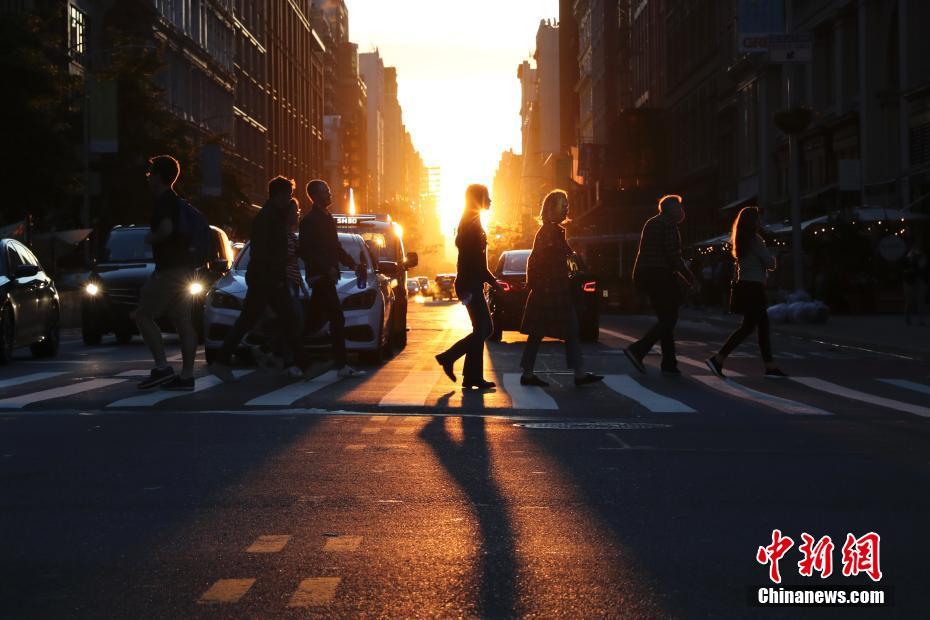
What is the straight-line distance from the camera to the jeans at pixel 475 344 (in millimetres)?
13102

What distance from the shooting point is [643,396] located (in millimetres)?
12445

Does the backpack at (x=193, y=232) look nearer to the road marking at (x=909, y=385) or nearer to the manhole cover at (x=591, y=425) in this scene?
the manhole cover at (x=591, y=425)

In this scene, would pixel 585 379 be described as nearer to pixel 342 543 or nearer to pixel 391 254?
pixel 342 543

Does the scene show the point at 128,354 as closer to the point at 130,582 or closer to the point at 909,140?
the point at 130,582

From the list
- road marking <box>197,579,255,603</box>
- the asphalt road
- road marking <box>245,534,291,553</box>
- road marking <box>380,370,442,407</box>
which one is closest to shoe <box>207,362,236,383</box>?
the asphalt road

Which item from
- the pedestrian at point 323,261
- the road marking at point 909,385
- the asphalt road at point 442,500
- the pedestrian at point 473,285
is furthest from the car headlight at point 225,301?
the road marking at point 909,385

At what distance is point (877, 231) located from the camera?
38.5 m

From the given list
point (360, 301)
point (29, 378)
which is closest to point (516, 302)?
point (360, 301)

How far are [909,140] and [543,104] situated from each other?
14853cm

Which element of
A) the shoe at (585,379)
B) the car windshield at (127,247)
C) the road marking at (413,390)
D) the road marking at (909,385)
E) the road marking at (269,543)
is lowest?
the road marking at (269,543)

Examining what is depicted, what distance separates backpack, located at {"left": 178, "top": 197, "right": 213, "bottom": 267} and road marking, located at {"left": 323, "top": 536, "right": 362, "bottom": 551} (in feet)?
24.8

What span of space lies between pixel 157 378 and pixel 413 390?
7.21 ft

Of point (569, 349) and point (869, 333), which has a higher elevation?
point (569, 349)

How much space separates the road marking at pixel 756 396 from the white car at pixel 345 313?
12.4ft
